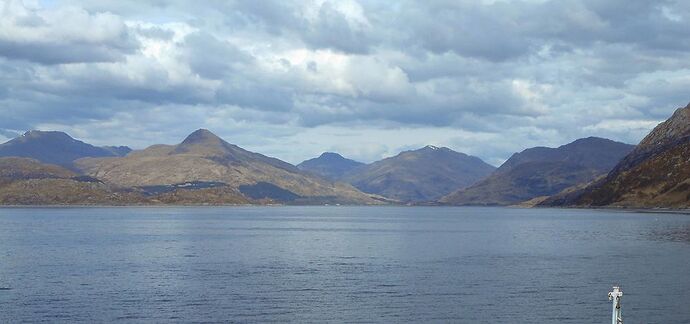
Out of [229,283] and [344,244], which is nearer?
[229,283]

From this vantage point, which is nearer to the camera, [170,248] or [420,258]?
[420,258]

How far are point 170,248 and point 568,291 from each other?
100432 millimetres

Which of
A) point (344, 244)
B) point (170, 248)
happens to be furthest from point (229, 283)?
point (344, 244)

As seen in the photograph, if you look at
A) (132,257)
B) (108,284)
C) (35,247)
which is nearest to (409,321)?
(108,284)

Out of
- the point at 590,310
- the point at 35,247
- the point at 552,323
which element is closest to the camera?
the point at 552,323

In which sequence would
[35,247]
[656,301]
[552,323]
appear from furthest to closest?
[35,247]
[656,301]
[552,323]

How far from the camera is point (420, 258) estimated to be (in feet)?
484

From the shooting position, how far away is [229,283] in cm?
10725

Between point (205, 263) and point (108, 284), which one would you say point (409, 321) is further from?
point (205, 263)

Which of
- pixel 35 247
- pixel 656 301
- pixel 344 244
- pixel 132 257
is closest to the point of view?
pixel 656 301

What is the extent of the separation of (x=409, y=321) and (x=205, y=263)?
65296mm

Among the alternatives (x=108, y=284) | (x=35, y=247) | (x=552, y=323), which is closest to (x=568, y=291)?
(x=552, y=323)

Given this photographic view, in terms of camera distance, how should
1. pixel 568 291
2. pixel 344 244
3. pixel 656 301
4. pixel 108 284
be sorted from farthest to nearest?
pixel 344 244 < pixel 108 284 < pixel 568 291 < pixel 656 301

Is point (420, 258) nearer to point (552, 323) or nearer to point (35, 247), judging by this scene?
point (552, 323)
